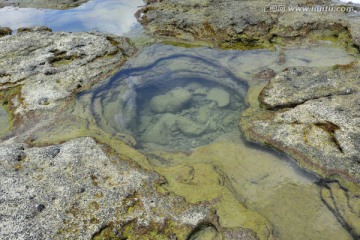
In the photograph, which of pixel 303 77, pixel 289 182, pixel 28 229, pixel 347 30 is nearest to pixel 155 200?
pixel 28 229

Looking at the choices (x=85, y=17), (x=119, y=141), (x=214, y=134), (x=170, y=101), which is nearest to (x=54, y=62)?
(x=170, y=101)

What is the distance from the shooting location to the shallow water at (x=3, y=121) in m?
6.92

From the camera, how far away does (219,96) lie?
8.02 m

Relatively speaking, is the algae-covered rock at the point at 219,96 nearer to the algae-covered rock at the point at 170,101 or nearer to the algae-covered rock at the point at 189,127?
the algae-covered rock at the point at 170,101

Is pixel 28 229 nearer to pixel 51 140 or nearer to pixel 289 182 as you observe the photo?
pixel 51 140

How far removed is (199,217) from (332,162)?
8.76ft

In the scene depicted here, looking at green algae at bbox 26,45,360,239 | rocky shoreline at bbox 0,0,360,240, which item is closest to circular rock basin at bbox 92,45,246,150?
green algae at bbox 26,45,360,239

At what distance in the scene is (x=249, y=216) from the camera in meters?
4.82

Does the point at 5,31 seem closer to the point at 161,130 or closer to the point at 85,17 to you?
the point at 85,17

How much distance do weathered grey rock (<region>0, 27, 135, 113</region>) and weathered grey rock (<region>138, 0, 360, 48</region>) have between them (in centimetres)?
205

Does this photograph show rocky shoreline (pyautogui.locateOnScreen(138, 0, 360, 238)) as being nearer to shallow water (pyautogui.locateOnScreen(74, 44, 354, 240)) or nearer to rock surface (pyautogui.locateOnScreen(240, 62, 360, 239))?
rock surface (pyautogui.locateOnScreen(240, 62, 360, 239))

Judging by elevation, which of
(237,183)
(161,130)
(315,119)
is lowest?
(161,130)

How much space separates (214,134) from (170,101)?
5.49 ft

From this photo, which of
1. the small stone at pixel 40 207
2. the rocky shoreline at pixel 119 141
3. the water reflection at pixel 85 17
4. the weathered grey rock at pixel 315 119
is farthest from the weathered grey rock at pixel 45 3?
the small stone at pixel 40 207
